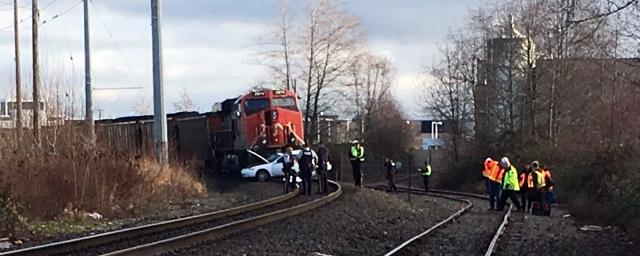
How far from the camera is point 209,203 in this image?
95.7ft

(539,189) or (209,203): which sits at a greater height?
(539,189)

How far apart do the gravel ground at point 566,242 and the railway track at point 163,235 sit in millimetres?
5203

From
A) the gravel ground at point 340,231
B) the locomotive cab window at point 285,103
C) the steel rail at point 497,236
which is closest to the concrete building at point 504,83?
the locomotive cab window at point 285,103

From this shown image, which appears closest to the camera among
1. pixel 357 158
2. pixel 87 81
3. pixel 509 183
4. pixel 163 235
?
pixel 163 235

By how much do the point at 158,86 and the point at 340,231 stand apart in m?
14.6

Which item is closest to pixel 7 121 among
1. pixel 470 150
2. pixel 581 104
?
pixel 581 104

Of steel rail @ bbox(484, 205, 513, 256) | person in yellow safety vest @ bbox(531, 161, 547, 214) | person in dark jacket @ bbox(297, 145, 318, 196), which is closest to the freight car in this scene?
person in dark jacket @ bbox(297, 145, 318, 196)

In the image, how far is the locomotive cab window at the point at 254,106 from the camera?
4453 centimetres

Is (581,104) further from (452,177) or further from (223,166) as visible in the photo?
(223,166)

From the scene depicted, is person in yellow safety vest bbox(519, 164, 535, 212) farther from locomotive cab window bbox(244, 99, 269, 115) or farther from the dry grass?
locomotive cab window bbox(244, 99, 269, 115)

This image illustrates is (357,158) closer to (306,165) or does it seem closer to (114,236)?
(306,165)

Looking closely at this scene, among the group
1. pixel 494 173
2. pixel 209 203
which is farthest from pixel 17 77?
pixel 494 173

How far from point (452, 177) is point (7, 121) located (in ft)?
108

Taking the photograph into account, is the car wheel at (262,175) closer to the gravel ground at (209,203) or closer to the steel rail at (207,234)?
the gravel ground at (209,203)
